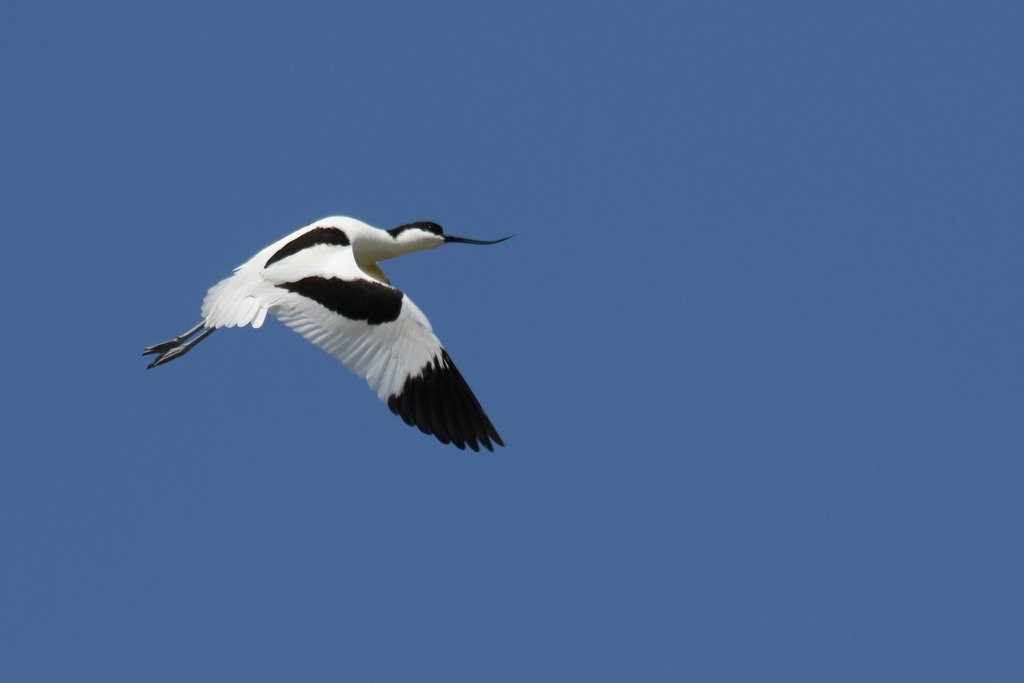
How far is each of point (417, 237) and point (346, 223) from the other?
1.01 metres

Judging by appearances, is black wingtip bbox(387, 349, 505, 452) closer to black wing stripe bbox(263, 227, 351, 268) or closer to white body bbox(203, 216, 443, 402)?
white body bbox(203, 216, 443, 402)

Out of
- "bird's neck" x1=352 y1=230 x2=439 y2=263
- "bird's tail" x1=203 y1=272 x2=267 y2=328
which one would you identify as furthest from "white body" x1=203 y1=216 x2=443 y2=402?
"bird's neck" x1=352 y1=230 x2=439 y2=263

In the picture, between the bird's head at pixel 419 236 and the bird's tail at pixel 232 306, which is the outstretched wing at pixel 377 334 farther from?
the bird's head at pixel 419 236

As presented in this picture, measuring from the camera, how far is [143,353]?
1283cm

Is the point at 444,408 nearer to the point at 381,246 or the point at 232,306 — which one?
the point at 232,306

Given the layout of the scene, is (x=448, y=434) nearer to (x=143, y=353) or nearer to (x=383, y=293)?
(x=383, y=293)

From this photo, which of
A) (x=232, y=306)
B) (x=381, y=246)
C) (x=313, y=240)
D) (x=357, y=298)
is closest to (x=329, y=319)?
(x=357, y=298)

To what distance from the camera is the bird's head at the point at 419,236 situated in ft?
46.1

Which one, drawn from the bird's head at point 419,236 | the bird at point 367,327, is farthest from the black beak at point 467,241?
the bird at point 367,327

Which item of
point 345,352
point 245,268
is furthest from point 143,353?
point 345,352

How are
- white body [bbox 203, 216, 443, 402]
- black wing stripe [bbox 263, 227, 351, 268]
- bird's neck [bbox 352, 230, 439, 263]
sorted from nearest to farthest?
1. white body [bbox 203, 216, 443, 402]
2. black wing stripe [bbox 263, 227, 351, 268]
3. bird's neck [bbox 352, 230, 439, 263]

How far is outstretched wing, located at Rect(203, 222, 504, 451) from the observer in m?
11.9

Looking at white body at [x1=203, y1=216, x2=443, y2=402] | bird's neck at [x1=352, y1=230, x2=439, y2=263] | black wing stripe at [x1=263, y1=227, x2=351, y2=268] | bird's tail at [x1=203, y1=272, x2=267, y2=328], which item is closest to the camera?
white body at [x1=203, y1=216, x2=443, y2=402]

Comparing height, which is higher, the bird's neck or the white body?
the bird's neck
